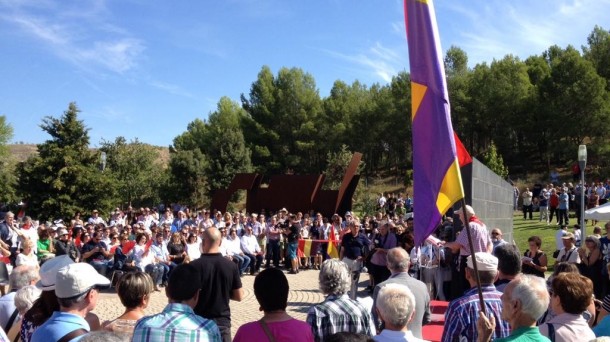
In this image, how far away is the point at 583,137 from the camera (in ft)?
150

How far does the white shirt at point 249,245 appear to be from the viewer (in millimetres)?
16609

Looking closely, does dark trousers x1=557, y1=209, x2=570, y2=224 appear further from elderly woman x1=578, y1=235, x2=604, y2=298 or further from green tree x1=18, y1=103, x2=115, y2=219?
green tree x1=18, y1=103, x2=115, y2=219

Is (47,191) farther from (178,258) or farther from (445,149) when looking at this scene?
(445,149)

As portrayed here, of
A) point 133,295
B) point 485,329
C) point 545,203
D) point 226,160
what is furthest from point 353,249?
point 226,160

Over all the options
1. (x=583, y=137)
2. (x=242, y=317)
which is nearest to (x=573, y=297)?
(x=242, y=317)

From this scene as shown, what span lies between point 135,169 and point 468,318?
144ft

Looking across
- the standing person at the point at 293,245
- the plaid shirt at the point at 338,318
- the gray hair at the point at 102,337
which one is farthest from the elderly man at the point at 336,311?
the standing person at the point at 293,245

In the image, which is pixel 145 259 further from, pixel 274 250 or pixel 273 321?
pixel 273 321

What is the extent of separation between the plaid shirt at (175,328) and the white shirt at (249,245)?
13525mm

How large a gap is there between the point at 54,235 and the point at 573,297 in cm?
1361

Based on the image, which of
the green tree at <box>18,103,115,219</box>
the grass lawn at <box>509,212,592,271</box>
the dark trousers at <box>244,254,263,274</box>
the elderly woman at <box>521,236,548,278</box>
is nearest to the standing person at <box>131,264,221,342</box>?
the elderly woman at <box>521,236,548,278</box>

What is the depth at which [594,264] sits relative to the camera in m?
8.18

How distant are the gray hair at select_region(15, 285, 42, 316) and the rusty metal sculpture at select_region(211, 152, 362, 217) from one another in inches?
734

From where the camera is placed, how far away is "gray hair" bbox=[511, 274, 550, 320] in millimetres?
3066
